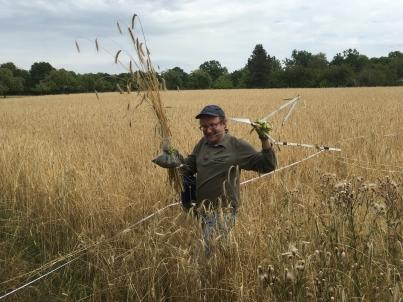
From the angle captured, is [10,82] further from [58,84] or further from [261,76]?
[261,76]

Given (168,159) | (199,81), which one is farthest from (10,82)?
(168,159)

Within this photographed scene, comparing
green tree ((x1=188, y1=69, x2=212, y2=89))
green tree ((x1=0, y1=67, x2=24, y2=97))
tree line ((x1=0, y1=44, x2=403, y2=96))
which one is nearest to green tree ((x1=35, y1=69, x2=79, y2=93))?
tree line ((x1=0, y1=44, x2=403, y2=96))

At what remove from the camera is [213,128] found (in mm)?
3383

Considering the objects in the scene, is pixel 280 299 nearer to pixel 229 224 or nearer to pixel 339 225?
pixel 339 225

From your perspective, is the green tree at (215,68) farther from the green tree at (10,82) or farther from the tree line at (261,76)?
the green tree at (10,82)

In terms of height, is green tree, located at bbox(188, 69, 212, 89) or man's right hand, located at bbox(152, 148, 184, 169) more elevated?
man's right hand, located at bbox(152, 148, 184, 169)

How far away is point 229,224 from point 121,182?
1843 mm

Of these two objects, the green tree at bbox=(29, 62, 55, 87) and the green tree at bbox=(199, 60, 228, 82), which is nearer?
the green tree at bbox=(29, 62, 55, 87)

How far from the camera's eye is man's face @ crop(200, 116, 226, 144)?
3379mm

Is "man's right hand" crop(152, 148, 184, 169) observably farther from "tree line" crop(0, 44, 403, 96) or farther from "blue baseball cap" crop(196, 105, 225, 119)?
"tree line" crop(0, 44, 403, 96)

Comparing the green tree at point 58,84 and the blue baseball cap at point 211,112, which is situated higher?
the blue baseball cap at point 211,112

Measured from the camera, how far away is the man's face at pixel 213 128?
3.38 metres

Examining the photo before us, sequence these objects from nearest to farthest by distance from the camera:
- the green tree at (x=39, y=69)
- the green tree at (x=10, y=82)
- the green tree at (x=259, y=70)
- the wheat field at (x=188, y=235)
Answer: the wheat field at (x=188, y=235)
the green tree at (x=10, y=82)
the green tree at (x=39, y=69)
the green tree at (x=259, y=70)

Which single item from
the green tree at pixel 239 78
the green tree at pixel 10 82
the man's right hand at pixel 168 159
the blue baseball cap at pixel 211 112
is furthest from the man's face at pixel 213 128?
the green tree at pixel 239 78
